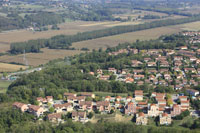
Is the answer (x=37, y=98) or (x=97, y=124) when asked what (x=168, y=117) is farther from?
(x=37, y=98)

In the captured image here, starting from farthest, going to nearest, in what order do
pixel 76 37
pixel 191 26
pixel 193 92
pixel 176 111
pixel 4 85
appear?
1. pixel 191 26
2. pixel 76 37
3. pixel 4 85
4. pixel 193 92
5. pixel 176 111

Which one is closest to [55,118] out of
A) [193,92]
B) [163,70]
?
[193,92]

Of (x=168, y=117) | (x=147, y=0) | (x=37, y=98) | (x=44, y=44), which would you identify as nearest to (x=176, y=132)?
(x=168, y=117)

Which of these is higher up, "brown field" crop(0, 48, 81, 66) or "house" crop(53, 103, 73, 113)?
"house" crop(53, 103, 73, 113)

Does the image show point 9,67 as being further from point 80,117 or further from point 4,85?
point 80,117

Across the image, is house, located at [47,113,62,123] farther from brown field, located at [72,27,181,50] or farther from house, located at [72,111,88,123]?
brown field, located at [72,27,181,50]

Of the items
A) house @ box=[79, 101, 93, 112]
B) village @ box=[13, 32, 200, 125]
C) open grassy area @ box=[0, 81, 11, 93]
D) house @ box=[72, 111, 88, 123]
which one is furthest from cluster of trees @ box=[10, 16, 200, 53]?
house @ box=[72, 111, 88, 123]

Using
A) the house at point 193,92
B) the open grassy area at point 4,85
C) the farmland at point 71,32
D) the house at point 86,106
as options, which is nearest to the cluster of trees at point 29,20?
the farmland at point 71,32
